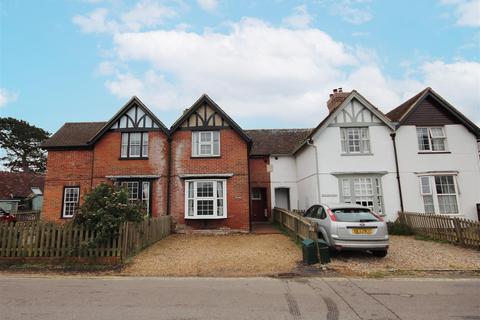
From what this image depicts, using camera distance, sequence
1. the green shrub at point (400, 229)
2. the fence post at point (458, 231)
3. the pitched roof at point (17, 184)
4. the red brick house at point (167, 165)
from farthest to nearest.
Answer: the pitched roof at point (17, 184), the red brick house at point (167, 165), the green shrub at point (400, 229), the fence post at point (458, 231)

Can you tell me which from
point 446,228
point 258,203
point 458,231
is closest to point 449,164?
point 446,228

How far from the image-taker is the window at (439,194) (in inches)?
637

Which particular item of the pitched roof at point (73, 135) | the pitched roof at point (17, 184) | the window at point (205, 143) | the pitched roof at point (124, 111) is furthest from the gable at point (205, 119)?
the pitched roof at point (17, 184)

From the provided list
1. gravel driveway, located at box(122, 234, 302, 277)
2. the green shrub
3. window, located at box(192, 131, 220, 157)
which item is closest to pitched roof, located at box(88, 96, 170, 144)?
window, located at box(192, 131, 220, 157)

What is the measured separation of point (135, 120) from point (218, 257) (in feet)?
35.8

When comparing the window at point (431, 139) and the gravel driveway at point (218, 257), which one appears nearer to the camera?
the gravel driveway at point (218, 257)

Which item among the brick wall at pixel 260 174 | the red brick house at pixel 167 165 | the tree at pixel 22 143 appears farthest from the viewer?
the tree at pixel 22 143

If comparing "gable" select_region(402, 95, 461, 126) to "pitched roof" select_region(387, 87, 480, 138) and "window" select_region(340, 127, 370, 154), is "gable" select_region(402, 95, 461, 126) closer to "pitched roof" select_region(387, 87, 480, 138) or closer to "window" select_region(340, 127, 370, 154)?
"pitched roof" select_region(387, 87, 480, 138)

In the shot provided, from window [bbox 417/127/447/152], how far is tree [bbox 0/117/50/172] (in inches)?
1957

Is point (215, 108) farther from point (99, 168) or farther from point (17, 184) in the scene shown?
point (17, 184)

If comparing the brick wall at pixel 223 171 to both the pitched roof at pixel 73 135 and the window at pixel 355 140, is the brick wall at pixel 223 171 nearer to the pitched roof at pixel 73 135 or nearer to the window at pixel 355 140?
the pitched roof at pixel 73 135

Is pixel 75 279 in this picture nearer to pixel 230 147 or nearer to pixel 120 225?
pixel 120 225

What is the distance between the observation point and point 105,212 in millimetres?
9594

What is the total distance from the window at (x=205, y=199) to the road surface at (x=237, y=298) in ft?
27.1
